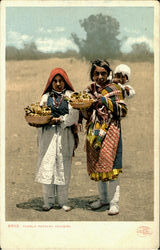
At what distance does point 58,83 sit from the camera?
318 inches

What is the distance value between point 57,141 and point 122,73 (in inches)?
48.7

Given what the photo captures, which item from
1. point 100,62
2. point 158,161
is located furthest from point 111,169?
point 100,62

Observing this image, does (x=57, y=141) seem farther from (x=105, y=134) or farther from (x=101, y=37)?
(x=101, y=37)

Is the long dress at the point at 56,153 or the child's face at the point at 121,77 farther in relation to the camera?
the long dress at the point at 56,153

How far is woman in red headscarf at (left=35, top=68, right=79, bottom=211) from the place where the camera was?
810 centimetres

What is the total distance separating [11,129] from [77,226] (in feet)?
5.38

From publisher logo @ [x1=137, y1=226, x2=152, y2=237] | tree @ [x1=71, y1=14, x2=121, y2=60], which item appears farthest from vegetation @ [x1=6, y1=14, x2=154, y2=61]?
publisher logo @ [x1=137, y1=226, x2=152, y2=237]

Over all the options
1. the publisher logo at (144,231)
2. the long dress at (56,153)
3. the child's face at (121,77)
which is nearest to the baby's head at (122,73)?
the child's face at (121,77)

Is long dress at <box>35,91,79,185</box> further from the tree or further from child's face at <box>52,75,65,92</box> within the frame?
the tree

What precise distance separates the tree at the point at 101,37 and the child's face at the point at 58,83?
0.87 m

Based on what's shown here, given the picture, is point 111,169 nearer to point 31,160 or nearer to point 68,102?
point 68,102

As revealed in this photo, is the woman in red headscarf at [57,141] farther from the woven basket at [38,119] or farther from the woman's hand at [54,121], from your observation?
the woven basket at [38,119]

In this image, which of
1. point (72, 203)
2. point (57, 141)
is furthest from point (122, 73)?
point (72, 203)

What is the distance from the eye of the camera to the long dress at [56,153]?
8.22 meters
